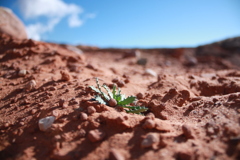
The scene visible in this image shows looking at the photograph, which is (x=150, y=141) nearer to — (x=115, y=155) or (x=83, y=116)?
(x=115, y=155)

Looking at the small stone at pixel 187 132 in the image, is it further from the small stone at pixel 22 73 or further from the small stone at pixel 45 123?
the small stone at pixel 22 73

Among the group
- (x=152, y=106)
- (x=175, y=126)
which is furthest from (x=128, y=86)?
(x=175, y=126)

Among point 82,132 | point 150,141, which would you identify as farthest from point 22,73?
point 150,141

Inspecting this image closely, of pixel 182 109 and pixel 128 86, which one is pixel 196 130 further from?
pixel 128 86

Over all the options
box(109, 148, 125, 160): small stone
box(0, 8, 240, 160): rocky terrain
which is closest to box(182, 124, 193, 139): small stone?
box(0, 8, 240, 160): rocky terrain

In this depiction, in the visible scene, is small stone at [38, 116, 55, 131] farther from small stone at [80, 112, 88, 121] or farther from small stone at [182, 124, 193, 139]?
small stone at [182, 124, 193, 139]

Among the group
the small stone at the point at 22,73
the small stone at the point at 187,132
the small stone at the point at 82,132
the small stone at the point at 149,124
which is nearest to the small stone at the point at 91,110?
the small stone at the point at 82,132

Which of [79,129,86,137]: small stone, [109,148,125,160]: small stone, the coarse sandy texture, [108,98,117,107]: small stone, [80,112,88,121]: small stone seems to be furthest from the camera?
[108,98,117,107]: small stone
